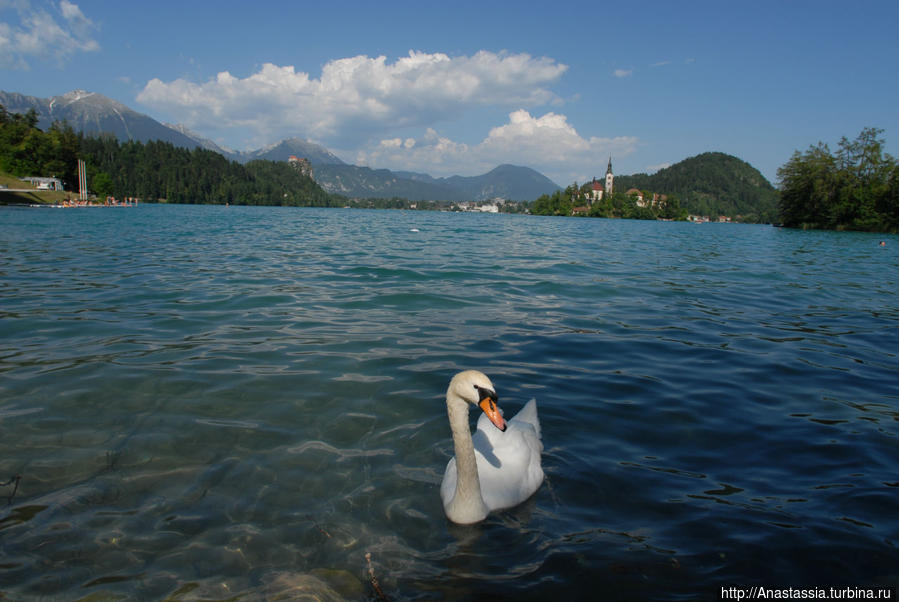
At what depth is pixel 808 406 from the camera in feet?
21.4

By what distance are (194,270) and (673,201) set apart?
7837 inches

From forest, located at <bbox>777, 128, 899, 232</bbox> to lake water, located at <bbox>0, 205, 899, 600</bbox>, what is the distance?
9574cm

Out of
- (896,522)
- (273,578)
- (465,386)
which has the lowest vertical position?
(273,578)

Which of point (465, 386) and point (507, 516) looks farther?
point (507, 516)

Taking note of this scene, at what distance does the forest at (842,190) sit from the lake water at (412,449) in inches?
3769

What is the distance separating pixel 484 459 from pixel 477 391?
3.71 feet

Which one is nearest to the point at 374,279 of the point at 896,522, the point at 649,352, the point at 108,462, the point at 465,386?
the point at 649,352

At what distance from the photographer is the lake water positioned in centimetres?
357

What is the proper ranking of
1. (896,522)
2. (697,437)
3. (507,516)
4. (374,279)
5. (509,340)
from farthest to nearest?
(374,279) → (509,340) → (697,437) → (507,516) → (896,522)

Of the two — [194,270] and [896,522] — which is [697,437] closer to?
[896,522]

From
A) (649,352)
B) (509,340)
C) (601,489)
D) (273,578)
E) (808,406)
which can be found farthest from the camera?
(509,340)

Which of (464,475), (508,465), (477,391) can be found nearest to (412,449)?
(508,465)

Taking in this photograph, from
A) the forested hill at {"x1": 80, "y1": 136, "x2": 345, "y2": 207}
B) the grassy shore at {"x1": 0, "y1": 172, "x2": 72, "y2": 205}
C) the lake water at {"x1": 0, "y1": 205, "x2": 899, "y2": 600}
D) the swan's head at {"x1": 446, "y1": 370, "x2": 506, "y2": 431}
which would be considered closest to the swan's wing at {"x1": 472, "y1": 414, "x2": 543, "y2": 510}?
the lake water at {"x1": 0, "y1": 205, "x2": 899, "y2": 600}

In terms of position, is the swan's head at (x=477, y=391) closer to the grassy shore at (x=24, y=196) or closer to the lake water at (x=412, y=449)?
the lake water at (x=412, y=449)
